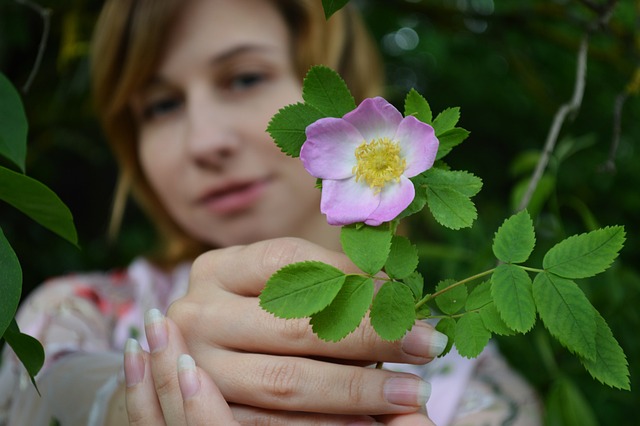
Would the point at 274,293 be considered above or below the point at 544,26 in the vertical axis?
above

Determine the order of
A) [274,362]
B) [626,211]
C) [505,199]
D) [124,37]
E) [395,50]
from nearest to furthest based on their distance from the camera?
[274,362] < [124,37] < [626,211] < [505,199] < [395,50]

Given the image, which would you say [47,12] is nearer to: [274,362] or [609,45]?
[274,362]

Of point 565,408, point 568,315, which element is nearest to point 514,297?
point 568,315

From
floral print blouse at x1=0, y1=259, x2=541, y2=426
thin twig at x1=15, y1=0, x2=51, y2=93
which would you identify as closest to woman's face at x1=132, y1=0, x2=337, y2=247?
floral print blouse at x1=0, y1=259, x2=541, y2=426

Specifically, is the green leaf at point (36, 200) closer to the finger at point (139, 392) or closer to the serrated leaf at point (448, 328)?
the finger at point (139, 392)

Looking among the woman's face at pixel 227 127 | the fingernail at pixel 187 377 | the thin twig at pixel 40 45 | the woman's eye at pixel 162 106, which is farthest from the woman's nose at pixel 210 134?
the fingernail at pixel 187 377

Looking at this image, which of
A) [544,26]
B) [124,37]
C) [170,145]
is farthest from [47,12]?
[544,26]

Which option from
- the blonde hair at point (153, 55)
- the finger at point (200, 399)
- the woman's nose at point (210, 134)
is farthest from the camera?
the blonde hair at point (153, 55)
